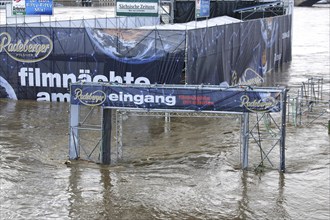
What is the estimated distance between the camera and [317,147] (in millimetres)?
26141

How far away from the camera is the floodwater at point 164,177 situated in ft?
62.6

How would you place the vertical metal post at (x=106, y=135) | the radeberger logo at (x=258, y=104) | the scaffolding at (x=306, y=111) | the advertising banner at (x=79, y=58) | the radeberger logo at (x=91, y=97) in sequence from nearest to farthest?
the radeberger logo at (x=258, y=104) < the radeberger logo at (x=91, y=97) < the vertical metal post at (x=106, y=135) < the scaffolding at (x=306, y=111) < the advertising banner at (x=79, y=58)

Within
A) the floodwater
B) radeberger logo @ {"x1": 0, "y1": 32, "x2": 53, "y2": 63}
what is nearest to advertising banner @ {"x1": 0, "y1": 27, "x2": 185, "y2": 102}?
radeberger logo @ {"x1": 0, "y1": 32, "x2": 53, "y2": 63}

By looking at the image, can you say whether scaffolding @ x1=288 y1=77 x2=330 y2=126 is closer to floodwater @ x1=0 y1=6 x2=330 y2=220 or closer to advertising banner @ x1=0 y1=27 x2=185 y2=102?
floodwater @ x1=0 y1=6 x2=330 y2=220

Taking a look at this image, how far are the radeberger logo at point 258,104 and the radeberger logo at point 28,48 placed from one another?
649 inches

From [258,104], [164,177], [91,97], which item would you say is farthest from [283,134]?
[91,97]

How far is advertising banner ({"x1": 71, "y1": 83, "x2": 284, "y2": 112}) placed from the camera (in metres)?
21.9

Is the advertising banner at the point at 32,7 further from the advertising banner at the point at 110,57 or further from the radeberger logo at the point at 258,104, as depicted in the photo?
the radeberger logo at the point at 258,104

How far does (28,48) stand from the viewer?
35688 millimetres

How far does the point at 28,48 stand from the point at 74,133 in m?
13.7

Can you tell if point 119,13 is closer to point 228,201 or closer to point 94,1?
point 228,201

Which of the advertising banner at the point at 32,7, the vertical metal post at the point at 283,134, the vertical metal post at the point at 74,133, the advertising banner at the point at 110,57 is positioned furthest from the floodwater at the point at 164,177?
the advertising banner at the point at 32,7

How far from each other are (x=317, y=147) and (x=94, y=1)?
132 metres

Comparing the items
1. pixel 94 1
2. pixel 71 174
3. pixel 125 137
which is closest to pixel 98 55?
pixel 125 137
